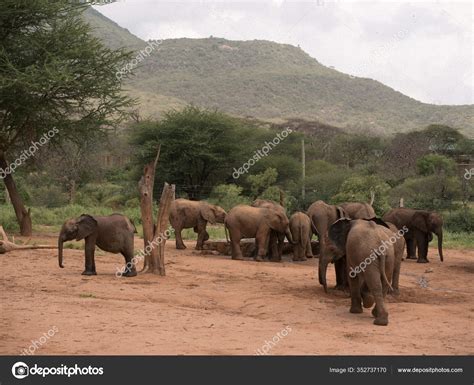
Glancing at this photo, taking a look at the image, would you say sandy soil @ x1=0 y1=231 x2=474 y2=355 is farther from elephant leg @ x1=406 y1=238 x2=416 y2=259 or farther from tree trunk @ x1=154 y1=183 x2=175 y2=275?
elephant leg @ x1=406 y1=238 x2=416 y2=259

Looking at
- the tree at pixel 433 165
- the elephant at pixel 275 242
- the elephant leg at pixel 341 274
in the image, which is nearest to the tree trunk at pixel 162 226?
the elephant leg at pixel 341 274

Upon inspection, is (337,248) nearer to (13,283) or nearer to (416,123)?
(13,283)

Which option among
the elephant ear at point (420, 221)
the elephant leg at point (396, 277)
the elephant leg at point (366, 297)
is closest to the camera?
the elephant leg at point (366, 297)

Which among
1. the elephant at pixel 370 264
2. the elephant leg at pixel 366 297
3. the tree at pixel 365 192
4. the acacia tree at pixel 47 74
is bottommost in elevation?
the elephant leg at pixel 366 297

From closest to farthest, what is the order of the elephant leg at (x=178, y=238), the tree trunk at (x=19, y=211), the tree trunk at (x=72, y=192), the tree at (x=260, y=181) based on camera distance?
the elephant leg at (x=178, y=238) → the tree trunk at (x=19, y=211) → the tree at (x=260, y=181) → the tree trunk at (x=72, y=192)

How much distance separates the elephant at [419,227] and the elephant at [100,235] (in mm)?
8206

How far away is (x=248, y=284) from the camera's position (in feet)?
42.7

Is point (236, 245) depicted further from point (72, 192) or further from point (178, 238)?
point (72, 192)

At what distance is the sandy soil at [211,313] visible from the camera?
7.54 meters

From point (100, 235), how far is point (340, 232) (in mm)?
4475

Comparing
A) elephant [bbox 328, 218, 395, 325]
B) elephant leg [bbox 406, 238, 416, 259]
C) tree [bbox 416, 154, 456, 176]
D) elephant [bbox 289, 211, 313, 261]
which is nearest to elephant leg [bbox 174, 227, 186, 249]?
elephant [bbox 289, 211, 313, 261]

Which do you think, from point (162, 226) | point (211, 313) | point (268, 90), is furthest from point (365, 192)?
point (268, 90)

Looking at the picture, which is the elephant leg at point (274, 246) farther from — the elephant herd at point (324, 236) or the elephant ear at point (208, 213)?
the elephant ear at point (208, 213)

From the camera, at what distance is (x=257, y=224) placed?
56.9 ft
